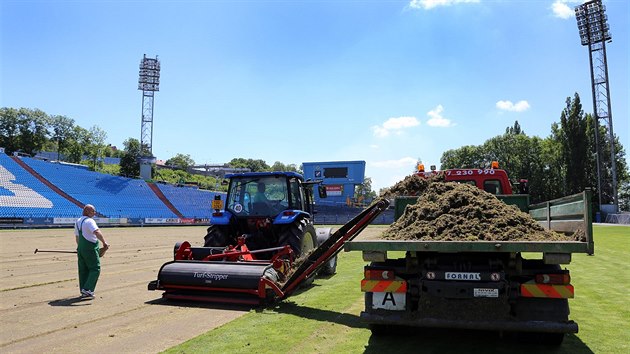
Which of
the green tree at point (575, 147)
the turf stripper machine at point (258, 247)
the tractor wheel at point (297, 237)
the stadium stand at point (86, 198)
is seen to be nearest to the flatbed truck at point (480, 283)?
the turf stripper machine at point (258, 247)

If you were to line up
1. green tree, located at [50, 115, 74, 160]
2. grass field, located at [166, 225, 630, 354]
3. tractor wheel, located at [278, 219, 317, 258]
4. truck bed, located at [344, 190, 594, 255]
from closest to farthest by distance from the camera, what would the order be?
truck bed, located at [344, 190, 594, 255], grass field, located at [166, 225, 630, 354], tractor wheel, located at [278, 219, 317, 258], green tree, located at [50, 115, 74, 160]

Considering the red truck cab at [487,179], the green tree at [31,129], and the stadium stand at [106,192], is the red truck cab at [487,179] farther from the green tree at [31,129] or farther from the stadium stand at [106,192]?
the green tree at [31,129]

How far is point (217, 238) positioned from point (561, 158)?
63.9 meters

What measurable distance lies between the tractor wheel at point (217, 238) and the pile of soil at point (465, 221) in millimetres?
4552

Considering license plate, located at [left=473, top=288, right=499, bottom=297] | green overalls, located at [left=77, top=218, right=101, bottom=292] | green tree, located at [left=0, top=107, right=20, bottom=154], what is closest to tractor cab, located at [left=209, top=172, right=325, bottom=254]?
green overalls, located at [left=77, top=218, right=101, bottom=292]

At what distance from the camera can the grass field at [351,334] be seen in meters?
4.76

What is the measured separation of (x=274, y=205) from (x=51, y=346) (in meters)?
5.13

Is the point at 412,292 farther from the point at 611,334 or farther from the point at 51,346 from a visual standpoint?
the point at 51,346

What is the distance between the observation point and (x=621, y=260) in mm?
13336

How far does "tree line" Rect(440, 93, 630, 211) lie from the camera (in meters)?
56.6

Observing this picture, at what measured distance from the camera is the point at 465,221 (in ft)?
15.7

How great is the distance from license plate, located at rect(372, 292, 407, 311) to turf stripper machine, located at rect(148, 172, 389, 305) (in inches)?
72.4

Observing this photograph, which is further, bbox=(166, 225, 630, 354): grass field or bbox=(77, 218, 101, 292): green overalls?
bbox=(77, 218, 101, 292): green overalls

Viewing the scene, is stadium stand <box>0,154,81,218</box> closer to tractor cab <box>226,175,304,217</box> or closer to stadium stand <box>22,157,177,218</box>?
stadium stand <box>22,157,177,218</box>
